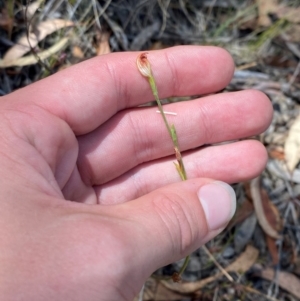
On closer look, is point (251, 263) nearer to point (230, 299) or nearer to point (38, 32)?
point (230, 299)

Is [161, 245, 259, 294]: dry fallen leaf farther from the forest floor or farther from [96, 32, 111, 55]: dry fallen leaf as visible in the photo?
[96, 32, 111, 55]: dry fallen leaf

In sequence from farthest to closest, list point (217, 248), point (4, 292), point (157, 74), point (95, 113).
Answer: point (217, 248) < point (157, 74) < point (95, 113) < point (4, 292)

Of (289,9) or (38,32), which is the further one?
(289,9)

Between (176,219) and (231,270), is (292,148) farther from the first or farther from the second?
(176,219)

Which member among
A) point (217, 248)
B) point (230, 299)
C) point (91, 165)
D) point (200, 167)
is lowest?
point (230, 299)

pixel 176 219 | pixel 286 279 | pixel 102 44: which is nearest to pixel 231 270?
pixel 286 279

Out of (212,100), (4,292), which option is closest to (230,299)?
(212,100)

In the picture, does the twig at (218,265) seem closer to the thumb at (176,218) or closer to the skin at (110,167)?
the skin at (110,167)

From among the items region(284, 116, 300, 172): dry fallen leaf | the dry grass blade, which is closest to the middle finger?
region(284, 116, 300, 172): dry fallen leaf
